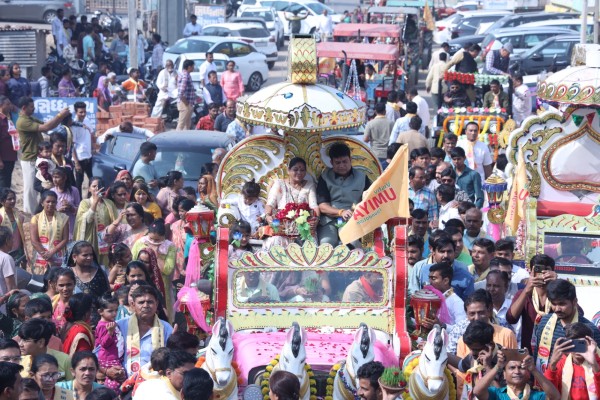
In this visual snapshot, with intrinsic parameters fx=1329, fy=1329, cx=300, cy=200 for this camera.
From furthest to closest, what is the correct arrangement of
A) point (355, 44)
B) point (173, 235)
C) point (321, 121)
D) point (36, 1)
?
point (36, 1) < point (355, 44) < point (173, 235) < point (321, 121)

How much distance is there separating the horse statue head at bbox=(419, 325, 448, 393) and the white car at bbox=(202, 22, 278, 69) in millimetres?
27245

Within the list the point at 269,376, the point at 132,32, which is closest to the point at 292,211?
the point at 269,376

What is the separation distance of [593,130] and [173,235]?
14.6ft

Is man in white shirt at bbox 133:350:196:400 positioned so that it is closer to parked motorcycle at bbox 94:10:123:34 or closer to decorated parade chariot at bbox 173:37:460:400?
decorated parade chariot at bbox 173:37:460:400

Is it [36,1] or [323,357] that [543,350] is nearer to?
[323,357]

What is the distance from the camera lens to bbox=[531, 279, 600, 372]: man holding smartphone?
923 centimetres

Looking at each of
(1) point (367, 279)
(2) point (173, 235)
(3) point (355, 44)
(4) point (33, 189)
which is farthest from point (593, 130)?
(3) point (355, 44)

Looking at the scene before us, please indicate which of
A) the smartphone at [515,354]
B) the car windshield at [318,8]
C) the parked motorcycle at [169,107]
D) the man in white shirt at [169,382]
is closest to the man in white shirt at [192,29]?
the car windshield at [318,8]

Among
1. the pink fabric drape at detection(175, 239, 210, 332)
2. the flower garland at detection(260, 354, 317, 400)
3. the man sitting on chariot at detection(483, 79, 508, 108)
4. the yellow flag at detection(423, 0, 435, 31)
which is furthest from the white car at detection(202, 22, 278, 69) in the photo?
the flower garland at detection(260, 354, 317, 400)

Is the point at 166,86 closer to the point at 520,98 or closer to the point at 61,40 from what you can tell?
the point at 520,98

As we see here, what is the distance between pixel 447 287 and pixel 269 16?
30791mm

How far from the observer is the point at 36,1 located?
39438mm

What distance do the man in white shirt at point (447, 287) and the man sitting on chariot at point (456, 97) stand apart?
11495 mm

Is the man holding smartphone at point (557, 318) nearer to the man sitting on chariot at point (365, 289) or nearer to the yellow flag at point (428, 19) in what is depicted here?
the man sitting on chariot at point (365, 289)
